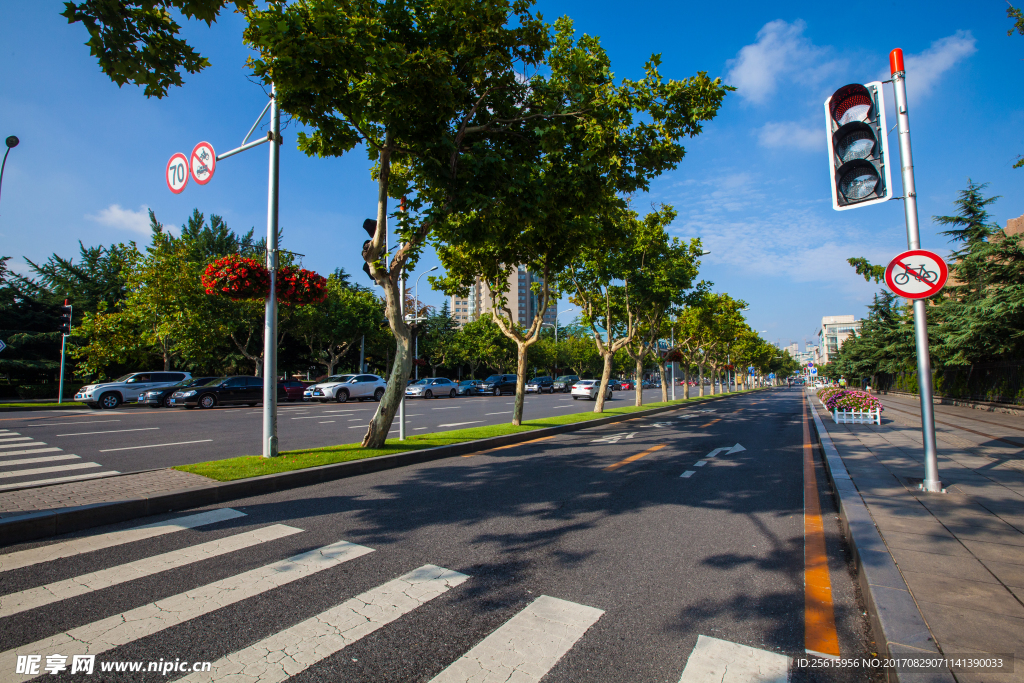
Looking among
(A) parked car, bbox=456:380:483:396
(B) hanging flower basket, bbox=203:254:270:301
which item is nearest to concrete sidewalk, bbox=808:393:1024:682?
(B) hanging flower basket, bbox=203:254:270:301

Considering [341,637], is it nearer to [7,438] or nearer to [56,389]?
[7,438]

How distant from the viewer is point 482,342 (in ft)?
177

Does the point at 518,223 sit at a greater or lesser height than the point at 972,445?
greater

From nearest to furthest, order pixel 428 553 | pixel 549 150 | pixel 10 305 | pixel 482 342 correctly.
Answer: pixel 428 553, pixel 549 150, pixel 10 305, pixel 482 342

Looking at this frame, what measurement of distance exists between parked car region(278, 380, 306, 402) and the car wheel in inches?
332

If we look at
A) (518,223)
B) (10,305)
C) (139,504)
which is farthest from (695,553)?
(10,305)

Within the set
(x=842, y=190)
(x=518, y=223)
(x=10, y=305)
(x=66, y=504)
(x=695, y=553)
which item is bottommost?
(x=695, y=553)

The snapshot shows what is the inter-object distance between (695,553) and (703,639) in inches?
59.0

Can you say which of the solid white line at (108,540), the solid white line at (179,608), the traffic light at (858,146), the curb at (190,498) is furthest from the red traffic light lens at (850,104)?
the solid white line at (108,540)

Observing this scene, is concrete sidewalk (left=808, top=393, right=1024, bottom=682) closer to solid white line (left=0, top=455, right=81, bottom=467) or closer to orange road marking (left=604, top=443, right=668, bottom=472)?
orange road marking (left=604, top=443, right=668, bottom=472)

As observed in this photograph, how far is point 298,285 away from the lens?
30.2ft

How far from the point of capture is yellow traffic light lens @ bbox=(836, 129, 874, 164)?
5.93m

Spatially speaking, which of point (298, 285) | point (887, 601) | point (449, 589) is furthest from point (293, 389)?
point (887, 601)

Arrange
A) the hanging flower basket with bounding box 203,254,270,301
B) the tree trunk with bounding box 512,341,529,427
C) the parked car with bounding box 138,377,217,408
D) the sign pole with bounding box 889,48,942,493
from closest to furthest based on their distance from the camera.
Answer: the sign pole with bounding box 889,48,942,493, the hanging flower basket with bounding box 203,254,270,301, the tree trunk with bounding box 512,341,529,427, the parked car with bounding box 138,377,217,408
